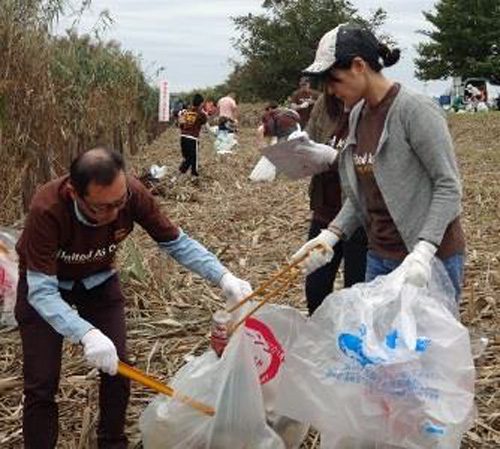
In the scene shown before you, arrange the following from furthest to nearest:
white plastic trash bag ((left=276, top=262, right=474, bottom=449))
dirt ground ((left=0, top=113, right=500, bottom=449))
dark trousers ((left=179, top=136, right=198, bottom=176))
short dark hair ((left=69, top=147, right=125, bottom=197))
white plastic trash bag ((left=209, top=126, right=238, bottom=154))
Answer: white plastic trash bag ((left=209, top=126, right=238, bottom=154))
dark trousers ((left=179, top=136, right=198, bottom=176))
dirt ground ((left=0, top=113, right=500, bottom=449))
short dark hair ((left=69, top=147, right=125, bottom=197))
white plastic trash bag ((left=276, top=262, right=474, bottom=449))

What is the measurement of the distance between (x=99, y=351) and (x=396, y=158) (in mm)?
1109

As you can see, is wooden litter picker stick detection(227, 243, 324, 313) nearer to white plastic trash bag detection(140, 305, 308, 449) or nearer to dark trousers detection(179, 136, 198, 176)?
white plastic trash bag detection(140, 305, 308, 449)

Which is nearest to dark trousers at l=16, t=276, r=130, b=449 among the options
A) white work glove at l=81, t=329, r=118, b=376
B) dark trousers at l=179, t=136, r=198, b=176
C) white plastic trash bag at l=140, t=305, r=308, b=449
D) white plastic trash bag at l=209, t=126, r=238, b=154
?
white plastic trash bag at l=140, t=305, r=308, b=449

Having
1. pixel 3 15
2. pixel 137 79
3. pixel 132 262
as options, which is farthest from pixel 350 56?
pixel 137 79

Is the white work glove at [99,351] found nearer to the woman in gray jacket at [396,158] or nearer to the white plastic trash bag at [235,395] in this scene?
the white plastic trash bag at [235,395]

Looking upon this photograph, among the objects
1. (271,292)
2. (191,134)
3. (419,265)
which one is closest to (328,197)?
(271,292)

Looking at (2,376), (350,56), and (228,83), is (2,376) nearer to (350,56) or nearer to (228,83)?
(350,56)

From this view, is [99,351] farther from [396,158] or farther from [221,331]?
[396,158]

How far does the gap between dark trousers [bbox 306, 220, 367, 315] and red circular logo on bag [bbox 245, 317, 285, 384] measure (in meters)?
0.83

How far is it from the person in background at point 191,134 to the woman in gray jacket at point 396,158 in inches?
373

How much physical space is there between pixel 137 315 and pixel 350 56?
2524mm

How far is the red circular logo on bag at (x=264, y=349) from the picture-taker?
2.83m

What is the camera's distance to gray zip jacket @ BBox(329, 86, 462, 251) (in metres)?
2.60

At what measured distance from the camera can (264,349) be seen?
2.84m
